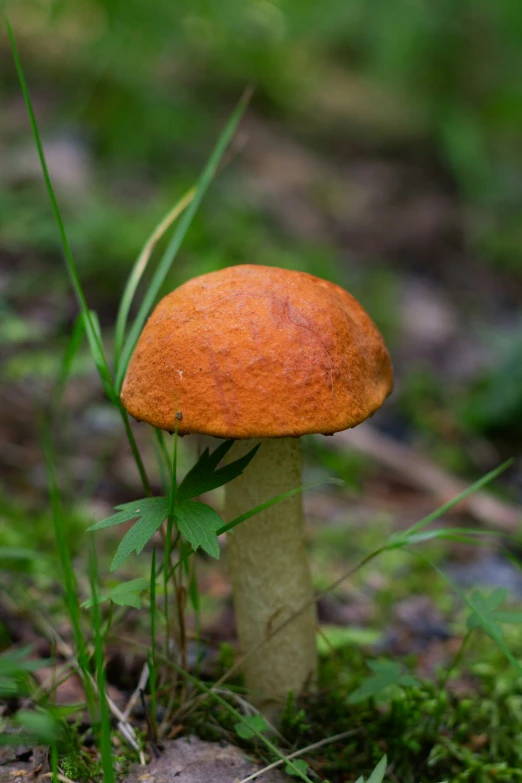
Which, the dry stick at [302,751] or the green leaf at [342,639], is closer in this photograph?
the dry stick at [302,751]

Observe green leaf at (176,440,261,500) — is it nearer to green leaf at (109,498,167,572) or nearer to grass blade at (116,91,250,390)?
green leaf at (109,498,167,572)

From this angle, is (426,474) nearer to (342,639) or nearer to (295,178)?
(342,639)

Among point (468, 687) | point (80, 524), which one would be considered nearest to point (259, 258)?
point (80, 524)

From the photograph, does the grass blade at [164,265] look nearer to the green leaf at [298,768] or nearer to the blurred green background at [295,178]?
the blurred green background at [295,178]

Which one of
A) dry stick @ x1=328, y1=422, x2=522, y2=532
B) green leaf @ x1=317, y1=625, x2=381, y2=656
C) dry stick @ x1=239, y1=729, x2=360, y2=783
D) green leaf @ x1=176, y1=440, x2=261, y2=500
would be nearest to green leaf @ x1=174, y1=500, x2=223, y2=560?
green leaf @ x1=176, y1=440, x2=261, y2=500

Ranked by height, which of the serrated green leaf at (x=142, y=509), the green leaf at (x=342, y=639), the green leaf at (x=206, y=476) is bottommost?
the green leaf at (x=342, y=639)

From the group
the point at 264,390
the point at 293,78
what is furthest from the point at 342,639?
the point at 293,78

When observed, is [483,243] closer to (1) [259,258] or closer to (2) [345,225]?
(2) [345,225]

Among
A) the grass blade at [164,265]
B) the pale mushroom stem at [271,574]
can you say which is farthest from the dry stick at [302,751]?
the grass blade at [164,265]
